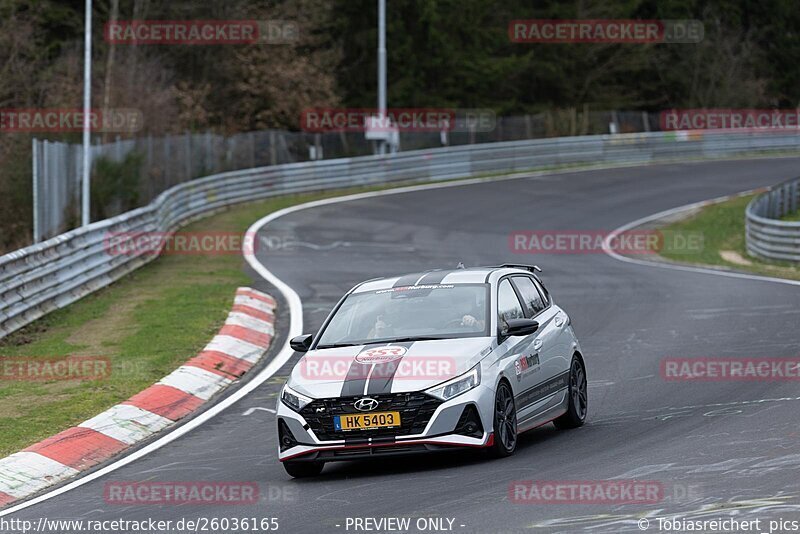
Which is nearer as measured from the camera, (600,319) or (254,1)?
(600,319)

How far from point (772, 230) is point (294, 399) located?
1862cm

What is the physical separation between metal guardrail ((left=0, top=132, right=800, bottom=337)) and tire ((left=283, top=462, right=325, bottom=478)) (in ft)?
27.2

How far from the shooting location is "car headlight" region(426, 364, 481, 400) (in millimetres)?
9898

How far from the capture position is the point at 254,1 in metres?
55.5

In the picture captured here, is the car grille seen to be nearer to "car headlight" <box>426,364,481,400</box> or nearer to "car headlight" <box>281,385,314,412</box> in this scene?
"car headlight" <box>426,364,481,400</box>

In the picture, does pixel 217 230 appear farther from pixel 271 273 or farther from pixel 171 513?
pixel 171 513

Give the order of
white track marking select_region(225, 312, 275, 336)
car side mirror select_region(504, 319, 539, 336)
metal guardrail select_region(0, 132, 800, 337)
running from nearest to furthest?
car side mirror select_region(504, 319, 539, 336), white track marking select_region(225, 312, 275, 336), metal guardrail select_region(0, 132, 800, 337)

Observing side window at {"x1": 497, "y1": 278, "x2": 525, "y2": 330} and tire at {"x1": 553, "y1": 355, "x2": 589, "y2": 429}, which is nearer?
side window at {"x1": 497, "y1": 278, "x2": 525, "y2": 330}

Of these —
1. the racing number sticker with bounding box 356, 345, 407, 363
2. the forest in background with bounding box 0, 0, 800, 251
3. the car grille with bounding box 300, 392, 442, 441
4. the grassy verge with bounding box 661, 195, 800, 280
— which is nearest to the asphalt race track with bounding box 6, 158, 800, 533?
the car grille with bounding box 300, 392, 442, 441

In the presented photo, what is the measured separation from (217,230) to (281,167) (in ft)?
27.8

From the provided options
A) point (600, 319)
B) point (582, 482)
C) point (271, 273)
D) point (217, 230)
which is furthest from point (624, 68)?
point (582, 482)

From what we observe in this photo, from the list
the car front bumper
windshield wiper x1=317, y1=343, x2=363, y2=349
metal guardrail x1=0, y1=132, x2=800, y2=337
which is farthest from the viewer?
metal guardrail x1=0, y1=132, x2=800, y2=337

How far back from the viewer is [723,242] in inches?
1235

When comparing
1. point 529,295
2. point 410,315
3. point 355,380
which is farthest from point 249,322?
point 355,380
